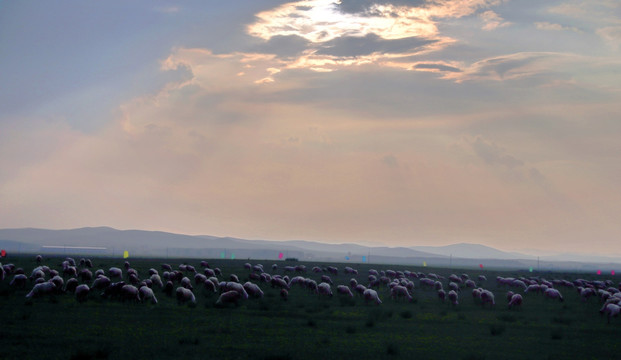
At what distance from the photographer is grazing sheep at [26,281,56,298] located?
1220 inches

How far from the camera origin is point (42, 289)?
31203 mm

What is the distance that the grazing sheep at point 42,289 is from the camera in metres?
31.0

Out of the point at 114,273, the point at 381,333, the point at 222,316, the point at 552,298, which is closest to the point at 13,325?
the point at 222,316

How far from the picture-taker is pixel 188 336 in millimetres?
21453

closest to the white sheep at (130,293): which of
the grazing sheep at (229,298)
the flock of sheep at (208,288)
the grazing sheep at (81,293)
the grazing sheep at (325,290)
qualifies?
the flock of sheep at (208,288)

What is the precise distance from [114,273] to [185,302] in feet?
50.2

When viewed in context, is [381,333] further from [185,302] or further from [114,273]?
[114,273]

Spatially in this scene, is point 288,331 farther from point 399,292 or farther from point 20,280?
point 20,280

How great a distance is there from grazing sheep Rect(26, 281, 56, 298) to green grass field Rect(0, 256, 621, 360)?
0.69 m

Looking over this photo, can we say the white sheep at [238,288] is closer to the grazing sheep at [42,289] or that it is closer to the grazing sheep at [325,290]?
the grazing sheep at [325,290]

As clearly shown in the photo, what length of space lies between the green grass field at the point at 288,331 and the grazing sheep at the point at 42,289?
0.69 m

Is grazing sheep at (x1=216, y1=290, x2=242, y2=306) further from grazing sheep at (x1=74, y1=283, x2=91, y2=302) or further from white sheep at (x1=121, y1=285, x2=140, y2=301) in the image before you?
grazing sheep at (x1=74, y1=283, x2=91, y2=302)

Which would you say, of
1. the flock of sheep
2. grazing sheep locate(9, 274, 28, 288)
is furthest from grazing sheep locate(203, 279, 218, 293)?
grazing sheep locate(9, 274, 28, 288)

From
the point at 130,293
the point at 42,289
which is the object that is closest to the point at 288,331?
the point at 130,293
